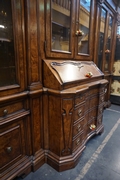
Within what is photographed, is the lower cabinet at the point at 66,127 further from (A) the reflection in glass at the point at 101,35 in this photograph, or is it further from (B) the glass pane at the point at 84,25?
(A) the reflection in glass at the point at 101,35

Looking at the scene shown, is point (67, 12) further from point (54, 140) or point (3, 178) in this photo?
point (3, 178)

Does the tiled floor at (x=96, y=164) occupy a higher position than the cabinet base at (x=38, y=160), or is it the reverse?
the cabinet base at (x=38, y=160)

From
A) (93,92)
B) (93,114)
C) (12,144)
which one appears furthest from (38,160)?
(93,92)

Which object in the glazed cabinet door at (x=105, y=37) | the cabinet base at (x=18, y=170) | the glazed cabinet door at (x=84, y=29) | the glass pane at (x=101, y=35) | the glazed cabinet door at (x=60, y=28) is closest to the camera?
the cabinet base at (x=18, y=170)

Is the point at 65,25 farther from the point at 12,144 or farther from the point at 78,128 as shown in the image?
the point at 12,144

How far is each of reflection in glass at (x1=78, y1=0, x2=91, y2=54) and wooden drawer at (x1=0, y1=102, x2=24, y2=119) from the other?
3.84 ft

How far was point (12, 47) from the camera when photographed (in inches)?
41.3

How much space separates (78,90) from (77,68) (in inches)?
16.8

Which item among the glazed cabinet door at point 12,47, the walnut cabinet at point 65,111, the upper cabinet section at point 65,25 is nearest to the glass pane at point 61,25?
the upper cabinet section at point 65,25

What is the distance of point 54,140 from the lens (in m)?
1.36

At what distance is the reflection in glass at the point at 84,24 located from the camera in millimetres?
1652

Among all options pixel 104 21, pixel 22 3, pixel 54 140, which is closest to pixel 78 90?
pixel 54 140

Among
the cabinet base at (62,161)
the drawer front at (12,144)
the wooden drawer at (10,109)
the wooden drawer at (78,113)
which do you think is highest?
the wooden drawer at (10,109)

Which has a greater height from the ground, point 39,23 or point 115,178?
point 39,23
